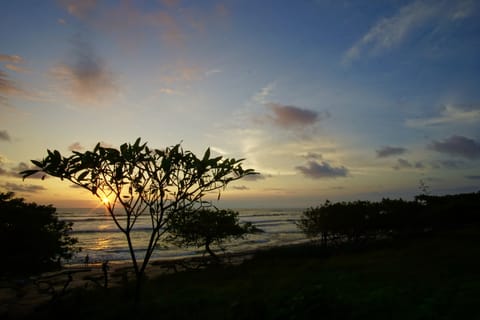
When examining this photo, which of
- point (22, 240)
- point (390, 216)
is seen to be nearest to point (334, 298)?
point (22, 240)

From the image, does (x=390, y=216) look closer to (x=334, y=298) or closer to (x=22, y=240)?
(x=334, y=298)

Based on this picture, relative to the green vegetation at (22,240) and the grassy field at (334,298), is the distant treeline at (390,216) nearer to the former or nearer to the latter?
the grassy field at (334,298)

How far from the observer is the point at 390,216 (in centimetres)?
3384

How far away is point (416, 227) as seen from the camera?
117 ft

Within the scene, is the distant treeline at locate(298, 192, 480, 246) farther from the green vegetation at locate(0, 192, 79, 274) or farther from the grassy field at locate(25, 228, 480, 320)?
the green vegetation at locate(0, 192, 79, 274)

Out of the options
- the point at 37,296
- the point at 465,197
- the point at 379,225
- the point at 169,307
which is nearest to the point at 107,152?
the point at 169,307

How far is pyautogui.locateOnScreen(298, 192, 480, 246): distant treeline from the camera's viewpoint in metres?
32.6

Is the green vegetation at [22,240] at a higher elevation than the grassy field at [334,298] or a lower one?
higher

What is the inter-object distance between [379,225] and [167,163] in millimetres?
30527

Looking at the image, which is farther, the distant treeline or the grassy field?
the distant treeline

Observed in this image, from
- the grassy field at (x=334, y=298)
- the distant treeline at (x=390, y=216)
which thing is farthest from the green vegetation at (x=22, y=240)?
the distant treeline at (x=390, y=216)

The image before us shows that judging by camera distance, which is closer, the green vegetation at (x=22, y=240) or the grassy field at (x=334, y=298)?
the grassy field at (x=334, y=298)

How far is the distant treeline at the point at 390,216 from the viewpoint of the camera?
3256 centimetres

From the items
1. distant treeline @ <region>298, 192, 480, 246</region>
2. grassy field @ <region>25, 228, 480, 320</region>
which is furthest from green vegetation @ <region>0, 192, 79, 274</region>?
distant treeline @ <region>298, 192, 480, 246</region>
